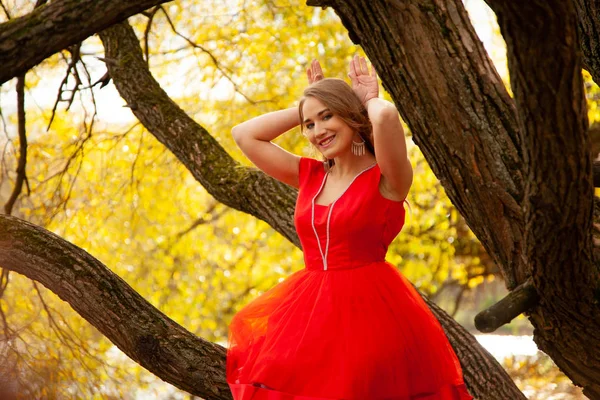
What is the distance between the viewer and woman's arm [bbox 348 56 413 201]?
6.12ft

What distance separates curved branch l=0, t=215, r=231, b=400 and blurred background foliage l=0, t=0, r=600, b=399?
2.53 metres

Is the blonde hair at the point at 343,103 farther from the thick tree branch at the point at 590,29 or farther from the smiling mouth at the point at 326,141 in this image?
the thick tree branch at the point at 590,29

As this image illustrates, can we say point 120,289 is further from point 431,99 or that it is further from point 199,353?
point 431,99

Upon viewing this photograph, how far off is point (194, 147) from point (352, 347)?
1.59m

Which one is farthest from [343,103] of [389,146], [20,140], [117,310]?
[20,140]

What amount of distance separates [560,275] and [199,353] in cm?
117

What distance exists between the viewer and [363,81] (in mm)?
2070

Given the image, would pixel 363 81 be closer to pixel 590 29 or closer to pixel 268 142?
pixel 268 142

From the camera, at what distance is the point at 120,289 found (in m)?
2.41

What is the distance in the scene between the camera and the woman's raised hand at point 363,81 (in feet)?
6.70

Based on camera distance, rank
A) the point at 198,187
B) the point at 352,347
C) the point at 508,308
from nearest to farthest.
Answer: the point at 508,308
the point at 352,347
the point at 198,187

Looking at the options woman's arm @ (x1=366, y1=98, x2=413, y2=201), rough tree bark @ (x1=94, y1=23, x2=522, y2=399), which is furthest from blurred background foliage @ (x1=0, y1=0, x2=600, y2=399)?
woman's arm @ (x1=366, y1=98, x2=413, y2=201)

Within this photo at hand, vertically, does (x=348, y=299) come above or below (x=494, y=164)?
below

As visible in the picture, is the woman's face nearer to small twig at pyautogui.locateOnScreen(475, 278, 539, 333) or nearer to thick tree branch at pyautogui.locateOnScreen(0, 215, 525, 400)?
small twig at pyautogui.locateOnScreen(475, 278, 539, 333)
